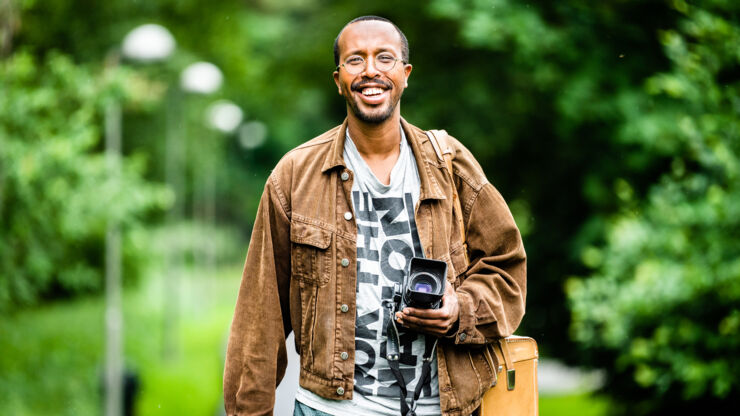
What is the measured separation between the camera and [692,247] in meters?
6.20

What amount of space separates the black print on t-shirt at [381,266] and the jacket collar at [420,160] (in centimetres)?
7

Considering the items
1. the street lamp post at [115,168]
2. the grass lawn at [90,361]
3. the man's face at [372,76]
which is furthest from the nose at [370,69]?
the grass lawn at [90,361]

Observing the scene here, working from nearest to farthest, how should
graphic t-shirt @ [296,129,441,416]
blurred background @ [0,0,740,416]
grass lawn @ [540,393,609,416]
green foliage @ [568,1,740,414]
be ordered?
1. graphic t-shirt @ [296,129,441,416]
2. green foliage @ [568,1,740,414]
3. blurred background @ [0,0,740,416]
4. grass lawn @ [540,393,609,416]

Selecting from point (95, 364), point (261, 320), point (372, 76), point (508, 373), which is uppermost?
point (372, 76)

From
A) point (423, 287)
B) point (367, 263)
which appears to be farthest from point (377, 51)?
point (423, 287)

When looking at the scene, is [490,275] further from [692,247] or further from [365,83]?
[692,247]

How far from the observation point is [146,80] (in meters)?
16.0

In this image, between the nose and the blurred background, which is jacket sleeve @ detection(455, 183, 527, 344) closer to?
the nose

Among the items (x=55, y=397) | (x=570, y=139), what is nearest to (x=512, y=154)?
(x=570, y=139)

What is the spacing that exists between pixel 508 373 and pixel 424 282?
50 centimetres

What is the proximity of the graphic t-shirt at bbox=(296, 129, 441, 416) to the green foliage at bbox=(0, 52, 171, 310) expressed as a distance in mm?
5910

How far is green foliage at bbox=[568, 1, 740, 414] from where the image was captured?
595cm

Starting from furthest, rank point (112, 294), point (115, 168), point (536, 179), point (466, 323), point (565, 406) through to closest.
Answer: point (565, 406), point (536, 179), point (112, 294), point (115, 168), point (466, 323)

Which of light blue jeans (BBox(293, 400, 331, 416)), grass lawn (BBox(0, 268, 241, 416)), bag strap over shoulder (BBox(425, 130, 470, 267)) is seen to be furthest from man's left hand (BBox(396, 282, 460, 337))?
grass lawn (BBox(0, 268, 241, 416))
